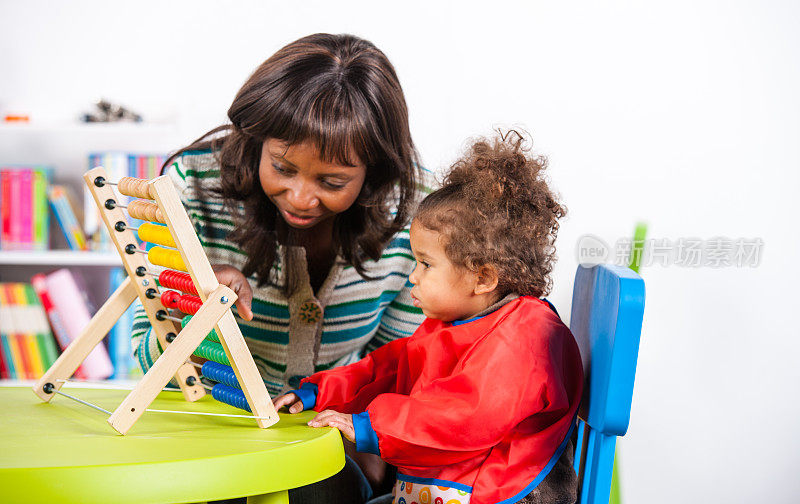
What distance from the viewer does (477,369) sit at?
957mm

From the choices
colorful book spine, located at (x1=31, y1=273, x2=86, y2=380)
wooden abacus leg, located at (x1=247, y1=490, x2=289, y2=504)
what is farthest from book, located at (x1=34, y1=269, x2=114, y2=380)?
wooden abacus leg, located at (x1=247, y1=490, x2=289, y2=504)

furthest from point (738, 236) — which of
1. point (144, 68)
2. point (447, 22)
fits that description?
point (144, 68)

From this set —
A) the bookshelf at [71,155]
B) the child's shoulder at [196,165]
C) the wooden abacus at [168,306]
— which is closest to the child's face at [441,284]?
the wooden abacus at [168,306]

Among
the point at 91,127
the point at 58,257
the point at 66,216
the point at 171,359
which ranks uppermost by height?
the point at 91,127

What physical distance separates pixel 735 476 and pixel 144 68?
268cm

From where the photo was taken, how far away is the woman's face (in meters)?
1.16

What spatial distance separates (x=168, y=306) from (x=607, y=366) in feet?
2.17

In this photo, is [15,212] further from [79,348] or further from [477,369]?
[477,369]

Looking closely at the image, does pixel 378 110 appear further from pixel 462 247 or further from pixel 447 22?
pixel 447 22

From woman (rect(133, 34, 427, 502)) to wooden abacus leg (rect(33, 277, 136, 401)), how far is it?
0.60 feet

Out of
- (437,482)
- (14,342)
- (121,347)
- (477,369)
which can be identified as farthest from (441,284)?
(14,342)

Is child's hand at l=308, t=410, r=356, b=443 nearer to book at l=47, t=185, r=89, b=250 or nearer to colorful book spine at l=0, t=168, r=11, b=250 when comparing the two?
book at l=47, t=185, r=89, b=250

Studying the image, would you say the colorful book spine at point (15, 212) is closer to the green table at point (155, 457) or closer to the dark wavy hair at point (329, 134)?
the dark wavy hair at point (329, 134)

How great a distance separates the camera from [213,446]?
0.83 meters
